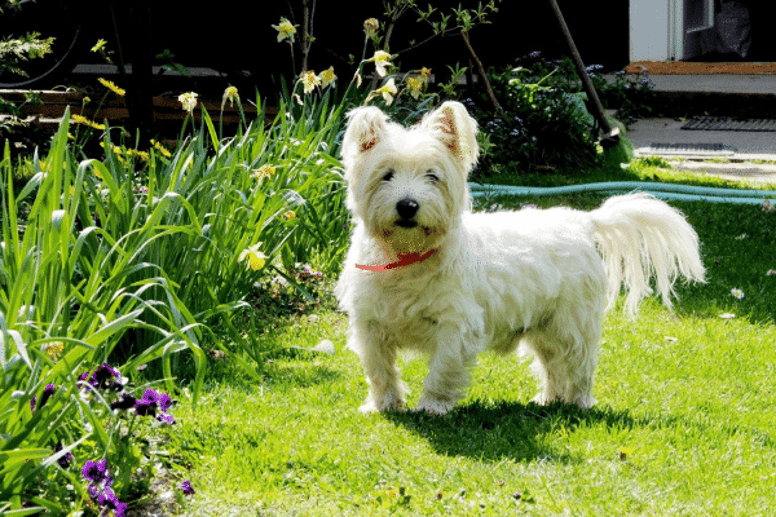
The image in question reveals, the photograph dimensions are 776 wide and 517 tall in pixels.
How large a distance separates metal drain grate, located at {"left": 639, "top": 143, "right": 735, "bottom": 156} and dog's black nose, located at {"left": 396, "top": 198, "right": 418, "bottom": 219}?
6.31 meters

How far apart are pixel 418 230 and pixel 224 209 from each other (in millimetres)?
1152

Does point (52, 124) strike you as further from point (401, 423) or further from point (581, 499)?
point (581, 499)

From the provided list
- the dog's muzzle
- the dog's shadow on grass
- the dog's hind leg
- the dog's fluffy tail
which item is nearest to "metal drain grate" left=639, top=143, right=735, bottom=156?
the dog's fluffy tail

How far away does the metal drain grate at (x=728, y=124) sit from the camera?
1069 cm

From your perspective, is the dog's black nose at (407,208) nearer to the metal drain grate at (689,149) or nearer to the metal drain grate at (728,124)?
the metal drain grate at (689,149)

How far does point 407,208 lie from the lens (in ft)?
11.3

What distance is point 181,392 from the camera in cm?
362

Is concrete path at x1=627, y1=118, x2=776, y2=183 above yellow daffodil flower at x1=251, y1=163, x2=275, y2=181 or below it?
below

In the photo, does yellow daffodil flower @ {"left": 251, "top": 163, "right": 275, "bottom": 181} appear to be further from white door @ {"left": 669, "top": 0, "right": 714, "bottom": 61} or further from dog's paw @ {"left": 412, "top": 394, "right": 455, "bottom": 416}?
white door @ {"left": 669, "top": 0, "right": 714, "bottom": 61}

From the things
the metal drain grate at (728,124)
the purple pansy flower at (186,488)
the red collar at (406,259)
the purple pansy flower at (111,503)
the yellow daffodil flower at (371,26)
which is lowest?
the metal drain grate at (728,124)

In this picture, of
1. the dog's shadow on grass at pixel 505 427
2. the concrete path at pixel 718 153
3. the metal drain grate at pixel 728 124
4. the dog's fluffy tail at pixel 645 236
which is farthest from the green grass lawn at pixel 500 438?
the metal drain grate at pixel 728 124

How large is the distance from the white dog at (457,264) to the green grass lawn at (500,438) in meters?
0.22

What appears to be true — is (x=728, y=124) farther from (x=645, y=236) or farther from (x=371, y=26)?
(x=645, y=236)

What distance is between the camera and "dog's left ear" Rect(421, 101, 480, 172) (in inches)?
142
